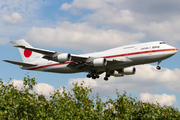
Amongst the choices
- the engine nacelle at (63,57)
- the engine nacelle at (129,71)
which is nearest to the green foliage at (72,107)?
the engine nacelle at (63,57)

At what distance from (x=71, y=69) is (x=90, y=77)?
399cm

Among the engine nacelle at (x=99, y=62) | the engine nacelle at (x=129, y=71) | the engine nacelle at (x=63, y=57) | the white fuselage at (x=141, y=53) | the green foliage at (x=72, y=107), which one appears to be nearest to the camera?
the green foliage at (x=72, y=107)

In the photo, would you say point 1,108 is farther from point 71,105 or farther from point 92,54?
point 92,54

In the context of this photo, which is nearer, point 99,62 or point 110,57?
point 99,62

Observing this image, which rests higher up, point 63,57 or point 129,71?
point 63,57

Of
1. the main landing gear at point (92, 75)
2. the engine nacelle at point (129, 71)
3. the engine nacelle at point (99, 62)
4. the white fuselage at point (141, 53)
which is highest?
the white fuselage at point (141, 53)

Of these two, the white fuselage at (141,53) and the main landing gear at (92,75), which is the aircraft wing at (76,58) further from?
the main landing gear at (92,75)

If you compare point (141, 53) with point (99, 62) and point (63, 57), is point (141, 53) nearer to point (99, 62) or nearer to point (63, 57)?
point (99, 62)

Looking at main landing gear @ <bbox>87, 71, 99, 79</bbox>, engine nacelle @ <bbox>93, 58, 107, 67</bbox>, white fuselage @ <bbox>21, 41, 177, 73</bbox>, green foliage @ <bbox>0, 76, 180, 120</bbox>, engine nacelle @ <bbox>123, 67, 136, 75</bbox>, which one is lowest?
green foliage @ <bbox>0, 76, 180, 120</bbox>

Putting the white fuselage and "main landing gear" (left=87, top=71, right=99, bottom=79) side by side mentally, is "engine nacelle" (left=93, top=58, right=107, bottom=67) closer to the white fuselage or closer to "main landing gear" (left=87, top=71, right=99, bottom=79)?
the white fuselage

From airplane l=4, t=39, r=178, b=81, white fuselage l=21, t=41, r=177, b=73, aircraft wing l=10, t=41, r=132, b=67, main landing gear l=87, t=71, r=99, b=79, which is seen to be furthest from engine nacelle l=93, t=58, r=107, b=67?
main landing gear l=87, t=71, r=99, b=79

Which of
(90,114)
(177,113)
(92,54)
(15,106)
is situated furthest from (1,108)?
(92,54)

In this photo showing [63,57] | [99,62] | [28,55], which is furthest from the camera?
[28,55]

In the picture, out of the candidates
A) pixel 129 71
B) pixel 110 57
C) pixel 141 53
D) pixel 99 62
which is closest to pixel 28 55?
pixel 99 62
